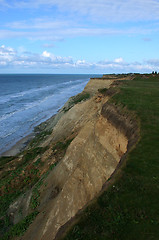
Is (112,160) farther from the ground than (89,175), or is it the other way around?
(112,160)

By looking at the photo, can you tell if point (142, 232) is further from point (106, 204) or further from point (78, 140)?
point (78, 140)

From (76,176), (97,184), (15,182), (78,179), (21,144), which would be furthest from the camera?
(21,144)

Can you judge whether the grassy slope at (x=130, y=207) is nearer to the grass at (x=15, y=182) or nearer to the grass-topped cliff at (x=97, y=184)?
the grass-topped cliff at (x=97, y=184)

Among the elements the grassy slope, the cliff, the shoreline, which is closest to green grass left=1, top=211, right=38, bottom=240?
the cliff

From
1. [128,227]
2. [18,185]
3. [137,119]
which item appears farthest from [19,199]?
[128,227]

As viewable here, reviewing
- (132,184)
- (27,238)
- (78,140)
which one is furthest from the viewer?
(78,140)

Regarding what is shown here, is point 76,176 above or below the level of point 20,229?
above

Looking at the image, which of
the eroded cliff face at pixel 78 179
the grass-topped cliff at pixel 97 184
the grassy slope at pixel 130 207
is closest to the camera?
the grassy slope at pixel 130 207

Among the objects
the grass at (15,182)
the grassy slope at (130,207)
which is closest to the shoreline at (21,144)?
the grass at (15,182)

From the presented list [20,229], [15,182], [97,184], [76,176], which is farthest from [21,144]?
[97,184]

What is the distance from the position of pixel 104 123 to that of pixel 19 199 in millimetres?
9791

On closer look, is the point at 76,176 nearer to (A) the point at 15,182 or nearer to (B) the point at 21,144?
(A) the point at 15,182

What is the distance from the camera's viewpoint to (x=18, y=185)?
19.1 m

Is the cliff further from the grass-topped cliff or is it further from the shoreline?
the shoreline
